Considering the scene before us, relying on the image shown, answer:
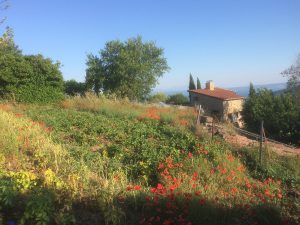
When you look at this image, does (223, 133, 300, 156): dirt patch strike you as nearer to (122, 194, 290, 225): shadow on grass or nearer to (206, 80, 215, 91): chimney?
(122, 194, 290, 225): shadow on grass

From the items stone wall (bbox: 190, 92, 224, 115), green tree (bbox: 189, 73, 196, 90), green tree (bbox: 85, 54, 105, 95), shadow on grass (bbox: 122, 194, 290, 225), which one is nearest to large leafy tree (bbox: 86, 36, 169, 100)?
green tree (bbox: 85, 54, 105, 95)

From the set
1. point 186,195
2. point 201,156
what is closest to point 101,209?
point 186,195

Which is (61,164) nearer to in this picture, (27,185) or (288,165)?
(27,185)

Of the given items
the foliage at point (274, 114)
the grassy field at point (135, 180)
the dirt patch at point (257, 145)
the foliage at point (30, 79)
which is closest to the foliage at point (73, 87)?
the foliage at point (30, 79)

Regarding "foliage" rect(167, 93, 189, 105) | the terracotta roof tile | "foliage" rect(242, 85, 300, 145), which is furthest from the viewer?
"foliage" rect(167, 93, 189, 105)

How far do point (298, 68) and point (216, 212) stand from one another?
24.5m

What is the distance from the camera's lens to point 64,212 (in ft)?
11.3

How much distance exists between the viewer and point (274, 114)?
750 inches

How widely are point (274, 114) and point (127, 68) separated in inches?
638

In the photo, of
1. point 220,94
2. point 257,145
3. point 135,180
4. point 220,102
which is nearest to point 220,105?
point 220,102

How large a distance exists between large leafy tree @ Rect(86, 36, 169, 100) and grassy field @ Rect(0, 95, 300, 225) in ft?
67.3

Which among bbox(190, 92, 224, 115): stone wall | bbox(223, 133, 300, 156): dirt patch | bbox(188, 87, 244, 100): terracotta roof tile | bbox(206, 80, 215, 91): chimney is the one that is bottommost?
bbox(223, 133, 300, 156): dirt patch

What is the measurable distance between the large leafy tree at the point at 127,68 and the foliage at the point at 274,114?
12945 mm

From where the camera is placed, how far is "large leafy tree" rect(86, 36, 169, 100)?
100 feet
